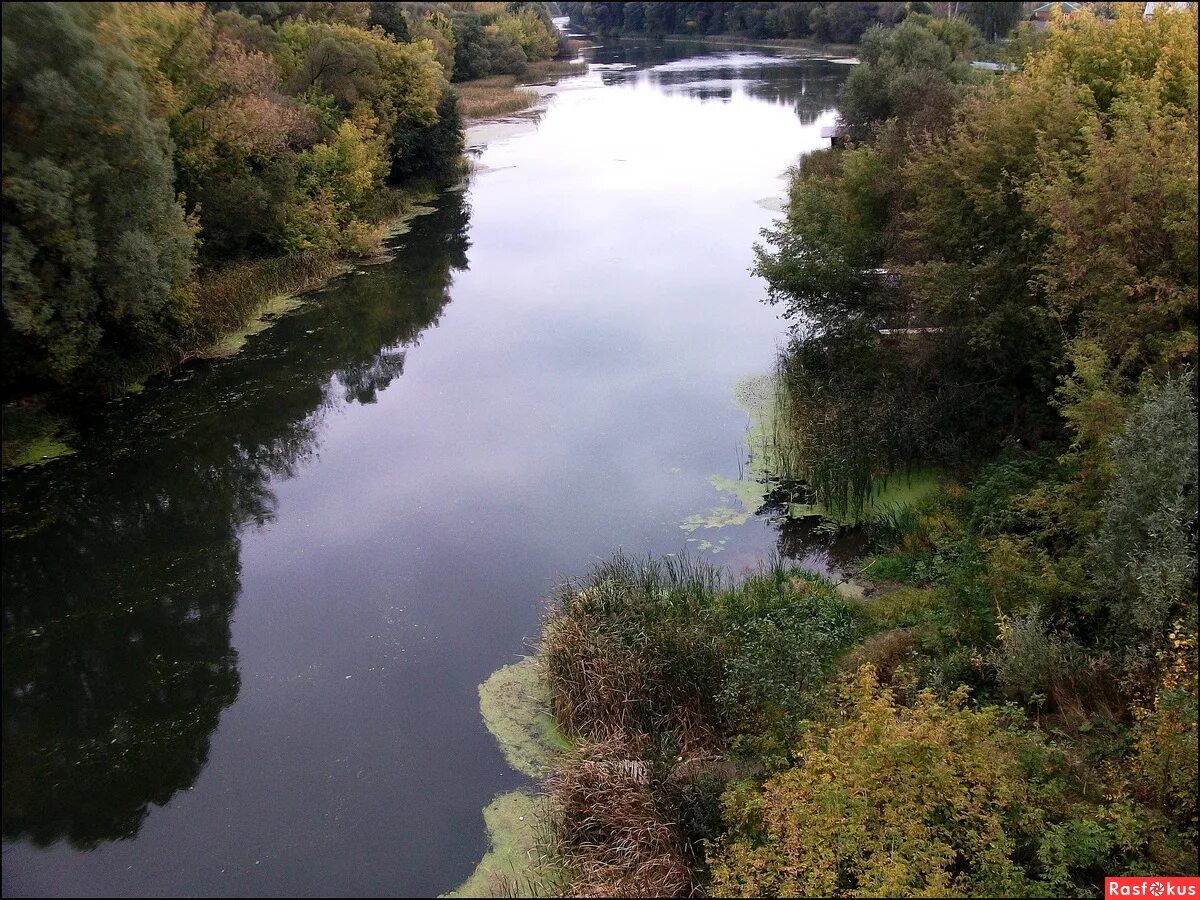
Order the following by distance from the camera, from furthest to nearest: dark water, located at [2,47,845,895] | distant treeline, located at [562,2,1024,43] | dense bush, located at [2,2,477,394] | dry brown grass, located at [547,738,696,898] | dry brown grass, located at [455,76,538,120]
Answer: dry brown grass, located at [455,76,538,120] → distant treeline, located at [562,2,1024,43] → dense bush, located at [2,2,477,394] → dark water, located at [2,47,845,895] → dry brown grass, located at [547,738,696,898]

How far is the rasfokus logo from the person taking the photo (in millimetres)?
6219

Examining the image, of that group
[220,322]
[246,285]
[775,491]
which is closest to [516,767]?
[775,491]

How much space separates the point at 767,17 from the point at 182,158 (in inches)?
2409

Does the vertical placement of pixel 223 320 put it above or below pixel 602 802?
above

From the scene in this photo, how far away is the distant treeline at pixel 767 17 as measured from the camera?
42438 mm

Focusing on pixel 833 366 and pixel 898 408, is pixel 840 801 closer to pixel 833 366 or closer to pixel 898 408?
pixel 898 408

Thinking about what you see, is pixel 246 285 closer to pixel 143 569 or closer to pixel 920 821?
pixel 143 569

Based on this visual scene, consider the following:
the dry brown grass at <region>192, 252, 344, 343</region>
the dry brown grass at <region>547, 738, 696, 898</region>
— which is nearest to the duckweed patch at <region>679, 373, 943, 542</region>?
the dry brown grass at <region>547, 738, 696, 898</region>

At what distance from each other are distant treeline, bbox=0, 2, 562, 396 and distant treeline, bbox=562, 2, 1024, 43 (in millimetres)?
24205

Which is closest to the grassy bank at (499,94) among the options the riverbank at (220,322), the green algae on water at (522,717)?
the riverbank at (220,322)

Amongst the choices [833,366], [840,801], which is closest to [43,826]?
[840,801]

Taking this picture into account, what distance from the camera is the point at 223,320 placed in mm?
18609

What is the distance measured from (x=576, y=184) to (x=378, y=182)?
741 cm

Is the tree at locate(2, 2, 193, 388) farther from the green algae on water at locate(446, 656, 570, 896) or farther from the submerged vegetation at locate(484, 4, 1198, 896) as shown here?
the submerged vegetation at locate(484, 4, 1198, 896)
